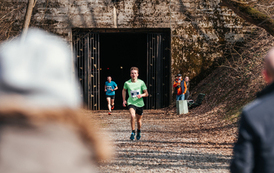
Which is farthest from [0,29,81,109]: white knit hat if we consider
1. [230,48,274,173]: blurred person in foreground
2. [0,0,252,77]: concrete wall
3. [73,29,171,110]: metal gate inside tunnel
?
[0,0,252,77]: concrete wall

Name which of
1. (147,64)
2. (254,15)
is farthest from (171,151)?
(147,64)

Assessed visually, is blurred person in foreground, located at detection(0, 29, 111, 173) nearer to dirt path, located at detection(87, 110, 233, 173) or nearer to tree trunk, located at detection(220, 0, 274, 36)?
dirt path, located at detection(87, 110, 233, 173)

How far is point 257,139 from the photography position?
2.06 meters

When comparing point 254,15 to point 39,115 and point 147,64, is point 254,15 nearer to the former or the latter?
point 39,115

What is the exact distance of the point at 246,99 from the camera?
12336mm

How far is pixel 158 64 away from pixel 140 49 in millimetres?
8567

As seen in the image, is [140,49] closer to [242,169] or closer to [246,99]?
[246,99]

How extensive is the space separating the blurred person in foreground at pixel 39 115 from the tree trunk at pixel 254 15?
684 centimetres

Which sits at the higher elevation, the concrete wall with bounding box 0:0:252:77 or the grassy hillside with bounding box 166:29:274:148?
the concrete wall with bounding box 0:0:252:77


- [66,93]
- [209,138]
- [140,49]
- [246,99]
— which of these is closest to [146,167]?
[209,138]

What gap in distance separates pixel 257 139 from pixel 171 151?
5.47 metres

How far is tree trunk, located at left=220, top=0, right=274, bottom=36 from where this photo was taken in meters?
7.21

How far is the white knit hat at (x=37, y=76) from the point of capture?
1.15m

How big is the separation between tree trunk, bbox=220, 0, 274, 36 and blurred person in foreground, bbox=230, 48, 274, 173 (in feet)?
18.3
